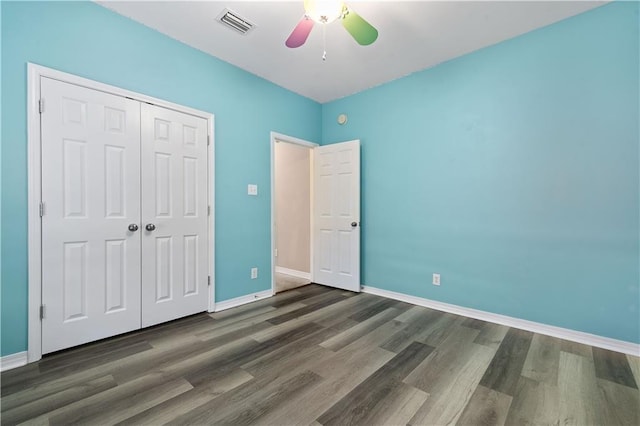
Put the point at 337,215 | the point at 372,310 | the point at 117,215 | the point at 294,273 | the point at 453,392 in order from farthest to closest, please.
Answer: the point at 294,273 → the point at 337,215 → the point at 372,310 → the point at 117,215 → the point at 453,392

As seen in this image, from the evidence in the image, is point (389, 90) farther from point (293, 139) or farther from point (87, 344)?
point (87, 344)

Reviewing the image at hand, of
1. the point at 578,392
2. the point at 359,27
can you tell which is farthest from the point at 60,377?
the point at 578,392

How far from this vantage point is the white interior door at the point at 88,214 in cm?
198

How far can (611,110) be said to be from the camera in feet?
7.05

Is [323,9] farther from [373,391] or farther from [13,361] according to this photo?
[13,361]

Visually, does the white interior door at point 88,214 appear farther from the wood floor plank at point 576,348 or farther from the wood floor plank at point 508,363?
the wood floor plank at point 576,348

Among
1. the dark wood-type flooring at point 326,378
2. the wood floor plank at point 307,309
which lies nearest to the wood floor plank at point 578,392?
the dark wood-type flooring at point 326,378

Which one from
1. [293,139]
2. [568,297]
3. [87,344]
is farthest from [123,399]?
[568,297]

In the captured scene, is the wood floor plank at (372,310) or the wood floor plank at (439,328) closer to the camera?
the wood floor plank at (439,328)

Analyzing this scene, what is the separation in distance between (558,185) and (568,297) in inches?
38.5

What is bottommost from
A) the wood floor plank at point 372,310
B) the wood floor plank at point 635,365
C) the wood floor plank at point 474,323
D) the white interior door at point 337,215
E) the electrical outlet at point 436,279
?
the wood floor plank at point 474,323

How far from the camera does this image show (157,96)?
8.25 ft

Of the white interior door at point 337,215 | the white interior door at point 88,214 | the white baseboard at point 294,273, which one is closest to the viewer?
the white interior door at point 88,214

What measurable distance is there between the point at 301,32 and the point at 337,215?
92.3 inches
